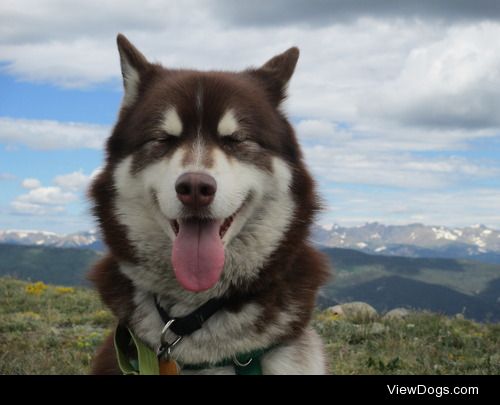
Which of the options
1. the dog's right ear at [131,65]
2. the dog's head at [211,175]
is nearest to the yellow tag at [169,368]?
the dog's head at [211,175]

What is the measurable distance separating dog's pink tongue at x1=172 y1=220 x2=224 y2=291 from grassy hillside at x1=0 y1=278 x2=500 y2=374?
3.47m

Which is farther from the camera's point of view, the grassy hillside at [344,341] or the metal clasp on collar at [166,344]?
the grassy hillside at [344,341]

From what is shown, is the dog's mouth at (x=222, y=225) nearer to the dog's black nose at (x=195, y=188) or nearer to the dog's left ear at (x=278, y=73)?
the dog's black nose at (x=195, y=188)

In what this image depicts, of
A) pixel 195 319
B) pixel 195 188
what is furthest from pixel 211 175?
pixel 195 319

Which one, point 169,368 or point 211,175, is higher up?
point 211,175

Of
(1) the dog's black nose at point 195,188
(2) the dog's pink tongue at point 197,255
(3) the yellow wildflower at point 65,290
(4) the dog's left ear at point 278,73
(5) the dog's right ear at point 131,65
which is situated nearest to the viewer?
(1) the dog's black nose at point 195,188

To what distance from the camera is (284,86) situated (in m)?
4.79

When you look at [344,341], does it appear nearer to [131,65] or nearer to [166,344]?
[166,344]

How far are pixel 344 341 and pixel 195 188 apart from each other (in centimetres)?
595

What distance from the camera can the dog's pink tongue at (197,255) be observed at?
12.9ft

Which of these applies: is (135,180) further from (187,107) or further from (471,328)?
(471,328)

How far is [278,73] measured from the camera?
4.79 m

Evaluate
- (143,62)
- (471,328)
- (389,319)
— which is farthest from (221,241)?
(471,328)
